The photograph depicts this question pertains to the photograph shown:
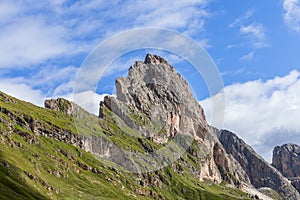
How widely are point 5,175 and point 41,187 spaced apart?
995 inches

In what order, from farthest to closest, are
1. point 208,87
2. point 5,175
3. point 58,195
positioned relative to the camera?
point 58,195
point 5,175
point 208,87

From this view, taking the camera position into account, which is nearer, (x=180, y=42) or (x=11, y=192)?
(x=180, y=42)

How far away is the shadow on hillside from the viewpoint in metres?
138

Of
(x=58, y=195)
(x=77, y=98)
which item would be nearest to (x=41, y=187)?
(x=58, y=195)

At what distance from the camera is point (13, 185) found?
150 m

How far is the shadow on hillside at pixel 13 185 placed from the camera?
138450 millimetres

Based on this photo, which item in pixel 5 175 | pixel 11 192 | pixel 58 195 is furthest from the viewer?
pixel 58 195

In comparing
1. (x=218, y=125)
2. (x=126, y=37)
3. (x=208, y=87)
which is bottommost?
(x=218, y=125)

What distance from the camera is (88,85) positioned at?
5644 cm

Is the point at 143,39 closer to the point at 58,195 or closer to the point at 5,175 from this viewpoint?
the point at 5,175

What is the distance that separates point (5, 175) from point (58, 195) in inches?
1540

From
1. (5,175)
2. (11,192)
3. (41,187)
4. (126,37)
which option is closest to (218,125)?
(126,37)

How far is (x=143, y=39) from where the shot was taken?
60.9 meters

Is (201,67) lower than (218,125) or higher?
higher
